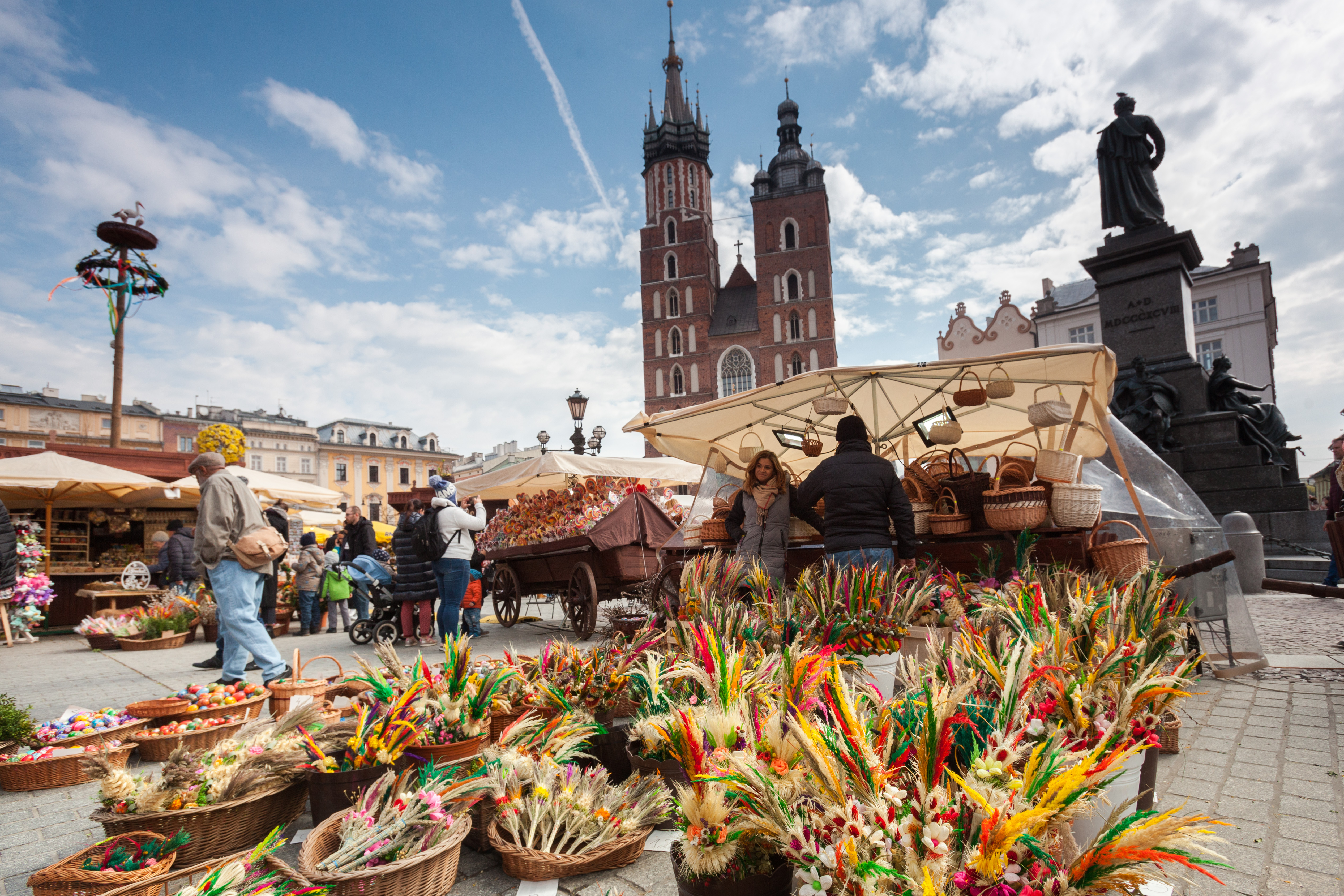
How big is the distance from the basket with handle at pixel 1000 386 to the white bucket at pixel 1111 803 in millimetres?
3927

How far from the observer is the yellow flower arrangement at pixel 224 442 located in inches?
227

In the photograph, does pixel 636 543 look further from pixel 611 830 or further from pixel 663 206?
pixel 663 206

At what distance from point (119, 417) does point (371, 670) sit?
1796 centimetres

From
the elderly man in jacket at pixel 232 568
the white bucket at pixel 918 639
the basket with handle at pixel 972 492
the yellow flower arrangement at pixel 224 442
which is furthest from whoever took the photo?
the yellow flower arrangement at pixel 224 442

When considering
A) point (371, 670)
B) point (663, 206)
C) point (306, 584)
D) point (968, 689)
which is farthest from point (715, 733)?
point (663, 206)

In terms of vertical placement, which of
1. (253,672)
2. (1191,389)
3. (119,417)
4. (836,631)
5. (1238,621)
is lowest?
(253,672)

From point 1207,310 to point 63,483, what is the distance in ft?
147

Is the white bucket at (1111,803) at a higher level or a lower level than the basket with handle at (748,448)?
lower

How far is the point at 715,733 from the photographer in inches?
73.3

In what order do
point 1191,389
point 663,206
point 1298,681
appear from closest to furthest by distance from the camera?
1. point 1298,681
2. point 1191,389
3. point 663,206

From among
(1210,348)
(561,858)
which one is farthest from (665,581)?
(1210,348)

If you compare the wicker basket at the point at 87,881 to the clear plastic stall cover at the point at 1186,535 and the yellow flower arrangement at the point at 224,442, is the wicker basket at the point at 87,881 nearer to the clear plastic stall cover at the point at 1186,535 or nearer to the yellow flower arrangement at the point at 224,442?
the yellow flower arrangement at the point at 224,442

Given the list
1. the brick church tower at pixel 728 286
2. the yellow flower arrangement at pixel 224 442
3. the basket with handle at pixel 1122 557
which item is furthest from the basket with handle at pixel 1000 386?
the brick church tower at pixel 728 286

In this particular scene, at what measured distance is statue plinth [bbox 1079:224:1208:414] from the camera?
10945 millimetres
